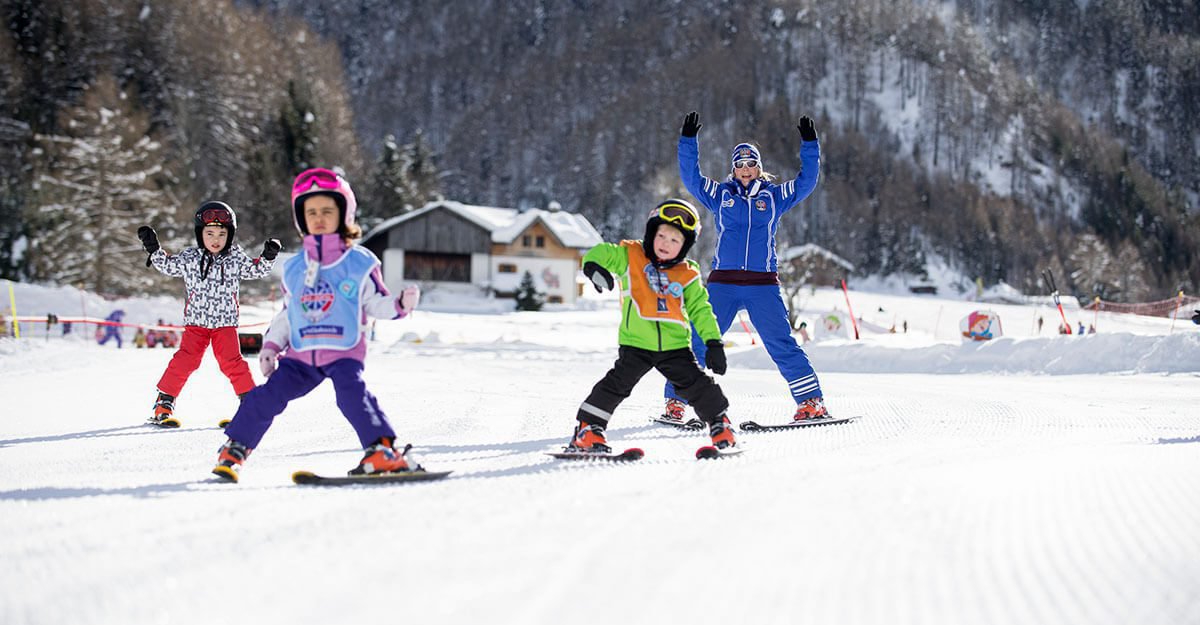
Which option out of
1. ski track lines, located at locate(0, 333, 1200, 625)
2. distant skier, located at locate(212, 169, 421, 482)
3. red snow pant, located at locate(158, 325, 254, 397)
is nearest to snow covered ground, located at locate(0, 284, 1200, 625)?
ski track lines, located at locate(0, 333, 1200, 625)

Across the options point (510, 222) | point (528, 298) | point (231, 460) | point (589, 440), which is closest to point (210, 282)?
point (231, 460)

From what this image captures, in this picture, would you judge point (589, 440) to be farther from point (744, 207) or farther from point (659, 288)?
point (744, 207)

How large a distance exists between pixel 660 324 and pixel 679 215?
0.55 metres

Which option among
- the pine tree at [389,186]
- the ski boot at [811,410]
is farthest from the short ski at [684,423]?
the pine tree at [389,186]

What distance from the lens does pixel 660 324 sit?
12.2 feet

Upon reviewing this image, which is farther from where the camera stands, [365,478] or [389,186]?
[389,186]

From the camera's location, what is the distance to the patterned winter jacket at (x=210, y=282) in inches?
206

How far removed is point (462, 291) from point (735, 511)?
42833 millimetres

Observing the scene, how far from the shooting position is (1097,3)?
500ft

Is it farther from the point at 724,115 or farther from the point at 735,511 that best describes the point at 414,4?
the point at 735,511

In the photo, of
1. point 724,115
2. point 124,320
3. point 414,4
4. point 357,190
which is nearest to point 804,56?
point 724,115

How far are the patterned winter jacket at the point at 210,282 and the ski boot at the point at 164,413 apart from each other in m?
0.55

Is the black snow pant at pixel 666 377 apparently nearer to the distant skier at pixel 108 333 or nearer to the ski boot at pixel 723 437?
the ski boot at pixel 723 437

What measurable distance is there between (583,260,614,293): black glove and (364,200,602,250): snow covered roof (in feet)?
127
